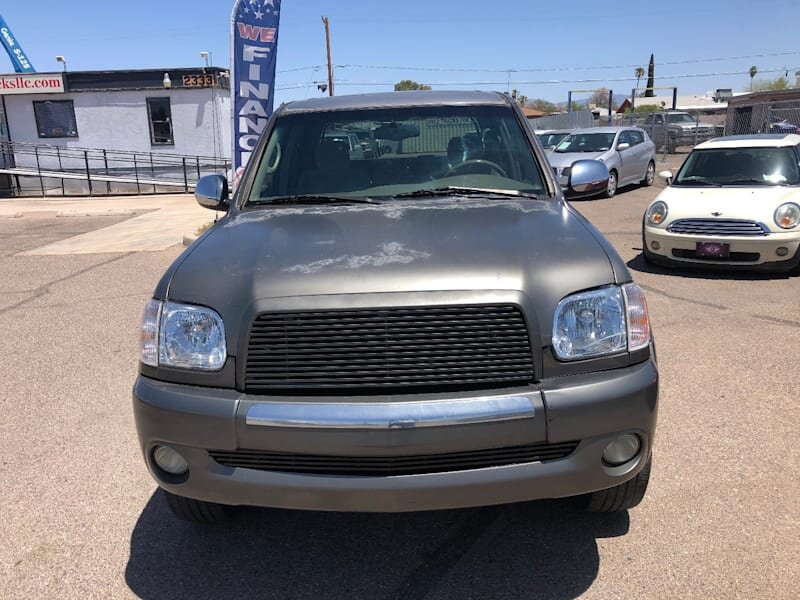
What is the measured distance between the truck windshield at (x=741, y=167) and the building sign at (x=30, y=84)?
72.6 ft

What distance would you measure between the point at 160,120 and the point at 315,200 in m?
22.4

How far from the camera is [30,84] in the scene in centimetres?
2347

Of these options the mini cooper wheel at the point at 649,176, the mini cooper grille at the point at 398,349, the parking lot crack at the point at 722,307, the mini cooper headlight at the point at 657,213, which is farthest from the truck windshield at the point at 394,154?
the mini cooper wheel at the point at 649,176

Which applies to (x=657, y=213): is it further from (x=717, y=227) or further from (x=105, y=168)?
(x=105, y=168)

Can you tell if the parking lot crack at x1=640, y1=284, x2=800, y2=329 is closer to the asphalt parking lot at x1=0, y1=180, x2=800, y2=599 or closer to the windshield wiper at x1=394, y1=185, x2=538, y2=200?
the asphalt parking lot at x1=0, y1=180, x2=800, y2=599

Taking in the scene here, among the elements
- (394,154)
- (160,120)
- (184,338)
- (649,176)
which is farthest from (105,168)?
→ (184,338)

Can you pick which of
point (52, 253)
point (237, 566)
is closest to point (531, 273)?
point (237, 566)

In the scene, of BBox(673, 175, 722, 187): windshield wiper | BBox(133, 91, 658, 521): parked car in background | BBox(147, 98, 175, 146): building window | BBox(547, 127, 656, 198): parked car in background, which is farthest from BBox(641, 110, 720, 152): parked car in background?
BBox(133, 91, 658, 521): parked car in background

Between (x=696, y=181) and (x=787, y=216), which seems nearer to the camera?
(x=787, y=216)

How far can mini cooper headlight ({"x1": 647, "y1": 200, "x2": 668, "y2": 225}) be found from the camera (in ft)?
26.9

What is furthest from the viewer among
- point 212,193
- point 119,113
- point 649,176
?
point 119,113

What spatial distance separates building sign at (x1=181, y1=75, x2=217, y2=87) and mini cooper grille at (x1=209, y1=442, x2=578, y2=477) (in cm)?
2256

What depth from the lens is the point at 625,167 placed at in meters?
16.3

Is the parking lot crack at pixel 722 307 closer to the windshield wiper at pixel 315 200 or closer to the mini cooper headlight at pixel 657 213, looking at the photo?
the mini cooper headlight at pixel 657 213
